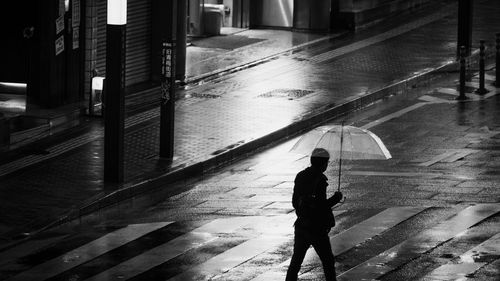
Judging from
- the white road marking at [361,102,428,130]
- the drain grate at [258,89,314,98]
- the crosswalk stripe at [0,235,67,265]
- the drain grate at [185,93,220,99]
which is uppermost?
the drain grate at [258,89,314,98]

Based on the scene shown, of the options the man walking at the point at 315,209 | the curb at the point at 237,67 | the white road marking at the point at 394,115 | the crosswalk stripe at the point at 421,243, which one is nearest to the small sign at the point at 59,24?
the curb at the point at 237,67

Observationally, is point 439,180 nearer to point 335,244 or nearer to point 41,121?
point 335,244

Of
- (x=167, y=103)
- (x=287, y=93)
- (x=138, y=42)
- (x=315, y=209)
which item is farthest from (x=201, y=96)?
(x=315, y=209)

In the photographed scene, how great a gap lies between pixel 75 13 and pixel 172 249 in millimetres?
10202

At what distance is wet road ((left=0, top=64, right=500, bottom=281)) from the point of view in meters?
15.9

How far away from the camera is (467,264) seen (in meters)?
16.0

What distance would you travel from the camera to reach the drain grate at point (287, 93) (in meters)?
27.7

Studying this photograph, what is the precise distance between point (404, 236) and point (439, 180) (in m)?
3.47

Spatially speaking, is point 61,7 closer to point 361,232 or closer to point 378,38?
point 361,232

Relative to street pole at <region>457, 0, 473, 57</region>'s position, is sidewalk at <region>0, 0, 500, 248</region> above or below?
below

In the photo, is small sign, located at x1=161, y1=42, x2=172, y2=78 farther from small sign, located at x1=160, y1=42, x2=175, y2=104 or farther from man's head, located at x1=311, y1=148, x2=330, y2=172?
man's head, located at x1=311, y1=148, x2=330, y2=172

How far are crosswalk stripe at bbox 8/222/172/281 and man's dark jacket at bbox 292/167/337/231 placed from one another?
10.6 feet

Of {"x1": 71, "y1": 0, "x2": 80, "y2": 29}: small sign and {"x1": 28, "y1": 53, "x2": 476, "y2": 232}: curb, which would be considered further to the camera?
{"x1": 71, "y1": 0, "x2": 80, "y2": 29}: small sign

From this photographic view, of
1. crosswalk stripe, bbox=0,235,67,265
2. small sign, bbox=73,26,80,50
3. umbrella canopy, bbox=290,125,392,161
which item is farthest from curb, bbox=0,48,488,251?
small sign, bbox=73,26,80,50
